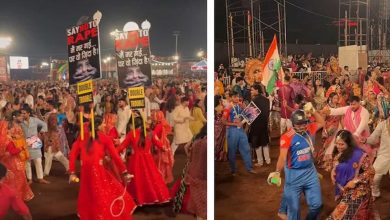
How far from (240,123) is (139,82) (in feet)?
2.11

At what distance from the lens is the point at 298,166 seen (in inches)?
104

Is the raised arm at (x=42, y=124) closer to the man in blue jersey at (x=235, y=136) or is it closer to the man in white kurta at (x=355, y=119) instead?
the man in blue jersey at (x=235, y=136)

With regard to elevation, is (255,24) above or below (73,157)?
above

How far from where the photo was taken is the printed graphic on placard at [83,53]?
243 cm

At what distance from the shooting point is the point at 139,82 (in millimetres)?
2549

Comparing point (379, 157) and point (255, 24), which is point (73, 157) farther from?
point (379, 157)

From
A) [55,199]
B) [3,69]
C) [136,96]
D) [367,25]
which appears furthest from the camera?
[367,25]

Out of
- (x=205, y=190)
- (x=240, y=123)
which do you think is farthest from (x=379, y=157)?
(x=205, y=190)

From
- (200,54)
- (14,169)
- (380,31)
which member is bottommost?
(14,169)

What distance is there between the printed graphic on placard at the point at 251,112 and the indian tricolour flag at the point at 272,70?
12cm

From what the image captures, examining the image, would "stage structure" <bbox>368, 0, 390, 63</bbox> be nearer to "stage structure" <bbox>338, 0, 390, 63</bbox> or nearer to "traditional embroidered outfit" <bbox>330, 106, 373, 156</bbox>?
"stage structure" <bbox>338, 0, 390, 63</bbox>

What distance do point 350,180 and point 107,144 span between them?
1.42 meters

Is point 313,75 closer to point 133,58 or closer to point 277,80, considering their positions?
point 277,80

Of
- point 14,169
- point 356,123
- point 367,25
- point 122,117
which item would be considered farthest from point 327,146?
point 14,169
